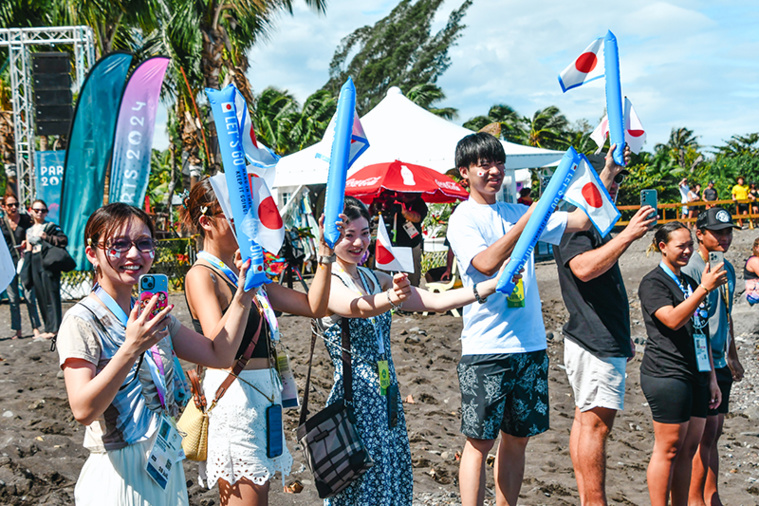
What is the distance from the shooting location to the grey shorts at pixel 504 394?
10.8 ft

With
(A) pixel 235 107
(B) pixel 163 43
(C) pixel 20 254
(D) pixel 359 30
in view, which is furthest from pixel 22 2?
(D) pixel 359 30

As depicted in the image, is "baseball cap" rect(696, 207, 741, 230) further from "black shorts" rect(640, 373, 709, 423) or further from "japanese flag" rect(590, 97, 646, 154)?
"japanese flag" rect(590, 97, 646, 154)

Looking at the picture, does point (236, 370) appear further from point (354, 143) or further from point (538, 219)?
point (538, 219)

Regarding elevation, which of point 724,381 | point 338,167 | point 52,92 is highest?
point 52,92

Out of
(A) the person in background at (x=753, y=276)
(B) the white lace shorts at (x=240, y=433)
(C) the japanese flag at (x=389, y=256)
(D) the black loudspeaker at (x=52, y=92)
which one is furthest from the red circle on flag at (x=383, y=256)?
(D) the black loudspeaker at (x=52, y=92)

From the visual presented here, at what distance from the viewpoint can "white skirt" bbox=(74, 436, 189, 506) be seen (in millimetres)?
2041

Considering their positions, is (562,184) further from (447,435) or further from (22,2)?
(22,2)

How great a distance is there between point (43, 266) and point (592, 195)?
297 inches

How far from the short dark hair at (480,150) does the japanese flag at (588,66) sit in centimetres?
45

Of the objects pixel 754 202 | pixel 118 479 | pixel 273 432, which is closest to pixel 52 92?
pixel 273 432

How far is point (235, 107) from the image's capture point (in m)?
2.46

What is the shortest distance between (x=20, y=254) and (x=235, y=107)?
318 inches

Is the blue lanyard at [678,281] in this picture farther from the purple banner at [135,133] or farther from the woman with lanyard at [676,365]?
the purple banner at [135,133]

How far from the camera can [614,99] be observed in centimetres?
297
